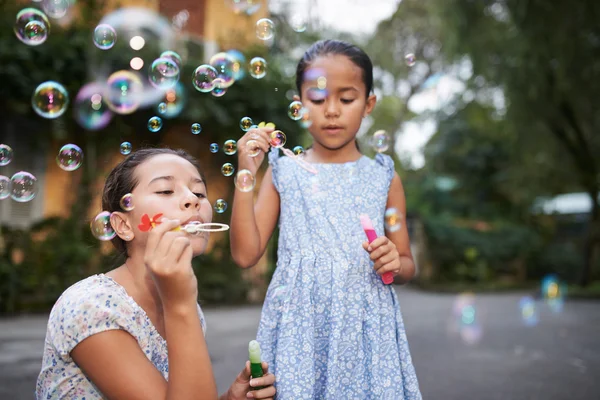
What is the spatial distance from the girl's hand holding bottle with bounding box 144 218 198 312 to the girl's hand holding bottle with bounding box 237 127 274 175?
2.53ft

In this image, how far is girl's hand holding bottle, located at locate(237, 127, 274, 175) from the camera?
191 centimetres

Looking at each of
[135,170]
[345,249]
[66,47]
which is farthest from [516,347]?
[66,47]

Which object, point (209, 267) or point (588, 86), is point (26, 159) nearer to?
point (209, 267)

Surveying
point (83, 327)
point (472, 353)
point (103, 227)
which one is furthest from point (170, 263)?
point (472, 353)

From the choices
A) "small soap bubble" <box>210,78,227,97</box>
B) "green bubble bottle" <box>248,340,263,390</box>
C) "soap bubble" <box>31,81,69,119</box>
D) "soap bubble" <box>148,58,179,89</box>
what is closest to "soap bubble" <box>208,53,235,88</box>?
"small soap bubble" <box>210,78,227,97</box>

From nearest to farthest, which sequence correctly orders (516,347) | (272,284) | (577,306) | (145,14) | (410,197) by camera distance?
1. (272,284)
2. (516,347)
3. (145,14)
4. (577,306)
5. (410,197)

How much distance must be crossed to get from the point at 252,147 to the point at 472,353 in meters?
4.81

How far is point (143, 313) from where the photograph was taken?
1441 mm

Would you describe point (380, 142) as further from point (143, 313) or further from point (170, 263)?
point (170, 263)

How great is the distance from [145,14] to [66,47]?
5.74 feet

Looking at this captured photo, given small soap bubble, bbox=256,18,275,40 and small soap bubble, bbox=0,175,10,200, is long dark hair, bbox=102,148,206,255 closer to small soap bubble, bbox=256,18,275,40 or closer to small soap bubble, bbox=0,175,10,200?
small soap bubble, bbox=0,175,10,200

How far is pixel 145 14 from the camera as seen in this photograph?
30.6 feet

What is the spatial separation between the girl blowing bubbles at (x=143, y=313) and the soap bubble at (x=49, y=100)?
129 cm

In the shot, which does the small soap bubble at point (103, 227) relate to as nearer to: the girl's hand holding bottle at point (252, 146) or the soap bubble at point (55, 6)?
the girl's hand holding bottle at point (252, 146)
